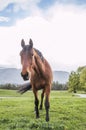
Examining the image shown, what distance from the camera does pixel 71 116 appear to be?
14.6 m

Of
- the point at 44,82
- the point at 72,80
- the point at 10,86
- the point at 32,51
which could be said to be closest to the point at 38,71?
the point at 44,82

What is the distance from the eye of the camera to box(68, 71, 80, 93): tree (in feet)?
250

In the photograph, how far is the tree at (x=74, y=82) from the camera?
76.3 meters

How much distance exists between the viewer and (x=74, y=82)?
7650cm

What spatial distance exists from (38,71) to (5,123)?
2091mm

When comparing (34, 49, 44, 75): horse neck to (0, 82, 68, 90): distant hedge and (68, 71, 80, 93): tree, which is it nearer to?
(0, 82, 68, 90): distant hedge

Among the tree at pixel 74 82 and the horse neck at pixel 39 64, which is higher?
the tree at pixel 74 82

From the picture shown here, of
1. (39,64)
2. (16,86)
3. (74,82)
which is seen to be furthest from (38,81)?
(74,82)

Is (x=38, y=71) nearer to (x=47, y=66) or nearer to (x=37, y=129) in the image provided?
(x=47, y=66)

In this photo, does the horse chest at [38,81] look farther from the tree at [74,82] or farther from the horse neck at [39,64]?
the tree at [74,82]

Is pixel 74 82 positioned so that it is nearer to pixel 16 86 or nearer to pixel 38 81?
pixel 16 86

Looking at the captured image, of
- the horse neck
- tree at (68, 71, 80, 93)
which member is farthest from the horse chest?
tree at (68, 71, 80, 93)

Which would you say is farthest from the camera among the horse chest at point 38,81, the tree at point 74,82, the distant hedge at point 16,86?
the tree at point 74,82

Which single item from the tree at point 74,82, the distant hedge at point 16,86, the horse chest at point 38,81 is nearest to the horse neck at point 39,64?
the horse chest at point 38,81
